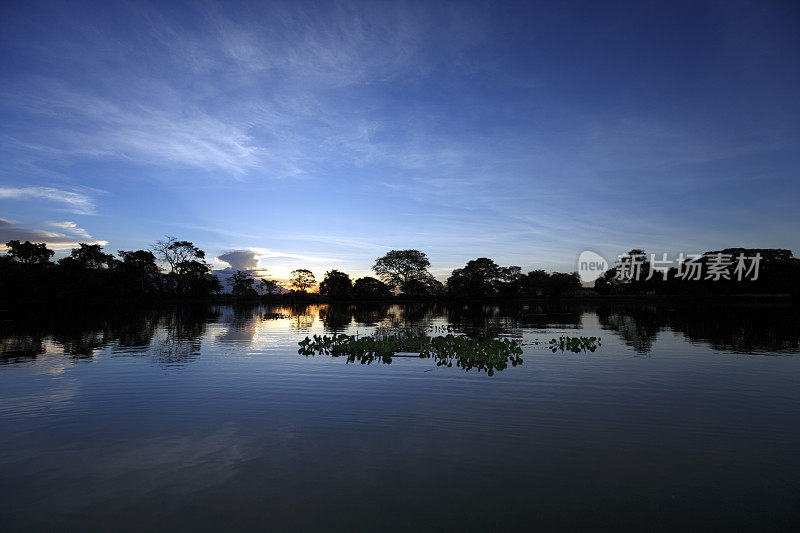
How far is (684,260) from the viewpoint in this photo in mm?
96688

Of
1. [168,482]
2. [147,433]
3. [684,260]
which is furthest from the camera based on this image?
[684,260]

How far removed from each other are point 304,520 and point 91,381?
12.0 m

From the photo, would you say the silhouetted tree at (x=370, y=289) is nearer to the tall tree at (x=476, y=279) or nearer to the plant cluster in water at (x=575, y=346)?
the tall tree at (x=476, y=279)

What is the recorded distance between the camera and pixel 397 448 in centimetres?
803

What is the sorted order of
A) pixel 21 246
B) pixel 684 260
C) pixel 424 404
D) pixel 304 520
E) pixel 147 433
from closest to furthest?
1. pixel 304 520
2. pixel 147 433
3. pixel 424 404
4. pixel 21 246
5. pixel 684 260

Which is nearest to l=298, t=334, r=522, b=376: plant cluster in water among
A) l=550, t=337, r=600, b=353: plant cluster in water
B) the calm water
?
the calm water

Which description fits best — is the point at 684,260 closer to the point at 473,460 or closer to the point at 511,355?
the point at 511,355

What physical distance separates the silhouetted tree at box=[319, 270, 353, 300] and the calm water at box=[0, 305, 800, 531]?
9757cm

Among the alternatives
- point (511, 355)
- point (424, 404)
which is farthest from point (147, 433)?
point (511, 355)

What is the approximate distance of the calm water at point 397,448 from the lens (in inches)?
227

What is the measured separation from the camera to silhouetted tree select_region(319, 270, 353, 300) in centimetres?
11362

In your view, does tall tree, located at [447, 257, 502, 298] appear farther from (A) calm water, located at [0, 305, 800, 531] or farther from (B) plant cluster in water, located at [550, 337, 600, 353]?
(A) calm water, located at [0, 305, 800, 531]

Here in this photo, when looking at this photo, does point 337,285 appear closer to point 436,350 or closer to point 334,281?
point 334,281

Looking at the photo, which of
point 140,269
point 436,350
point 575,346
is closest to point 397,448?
point 436,350
